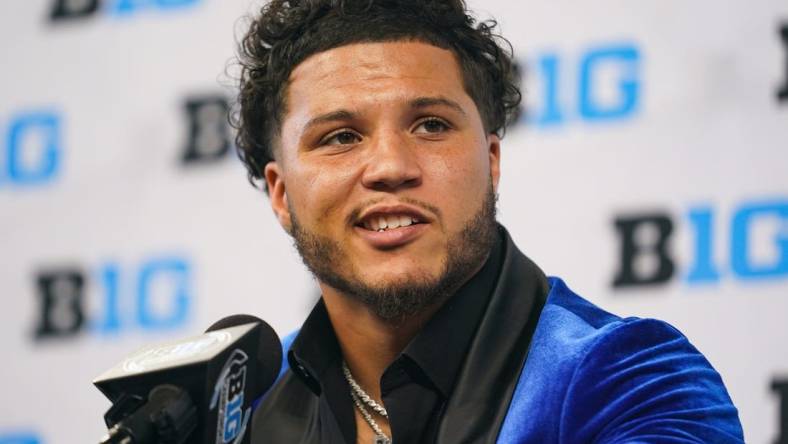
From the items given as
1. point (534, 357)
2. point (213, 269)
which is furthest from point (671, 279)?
point (213, 269)

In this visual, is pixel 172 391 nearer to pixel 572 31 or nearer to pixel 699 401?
pixel 699 401

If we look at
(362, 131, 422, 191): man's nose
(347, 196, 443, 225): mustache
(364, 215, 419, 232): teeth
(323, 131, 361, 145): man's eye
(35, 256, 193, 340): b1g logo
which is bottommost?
(35, 256, 193, 340): b1g logo

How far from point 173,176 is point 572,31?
53.4 inches

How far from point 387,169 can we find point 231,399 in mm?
618

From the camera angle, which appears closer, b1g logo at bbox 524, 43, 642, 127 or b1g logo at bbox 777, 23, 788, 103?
b1g logo at bbox 777, 23, 788, 103

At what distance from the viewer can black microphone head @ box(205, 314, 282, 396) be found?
198 centimetres

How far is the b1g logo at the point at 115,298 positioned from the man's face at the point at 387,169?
137 centimetres

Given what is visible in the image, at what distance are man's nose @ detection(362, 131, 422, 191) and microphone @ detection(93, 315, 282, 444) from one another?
50cm

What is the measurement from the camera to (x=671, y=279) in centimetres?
318

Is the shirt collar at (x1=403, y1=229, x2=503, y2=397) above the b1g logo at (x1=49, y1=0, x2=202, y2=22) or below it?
below

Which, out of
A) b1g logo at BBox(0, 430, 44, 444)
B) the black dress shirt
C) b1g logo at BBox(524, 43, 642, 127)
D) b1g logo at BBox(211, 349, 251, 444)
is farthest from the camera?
b1g logo at BBox(0, 430, 44, 444)

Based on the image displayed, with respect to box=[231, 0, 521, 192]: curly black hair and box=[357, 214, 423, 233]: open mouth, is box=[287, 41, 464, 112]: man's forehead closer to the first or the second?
box=[231, 0, 521, 192]: curly black hair

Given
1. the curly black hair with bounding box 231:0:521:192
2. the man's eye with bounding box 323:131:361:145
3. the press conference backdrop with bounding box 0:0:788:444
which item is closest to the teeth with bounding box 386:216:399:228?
the man's eye with bounding box 323:131:361:145

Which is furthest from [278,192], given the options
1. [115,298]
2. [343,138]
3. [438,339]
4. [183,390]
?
[115,298]
